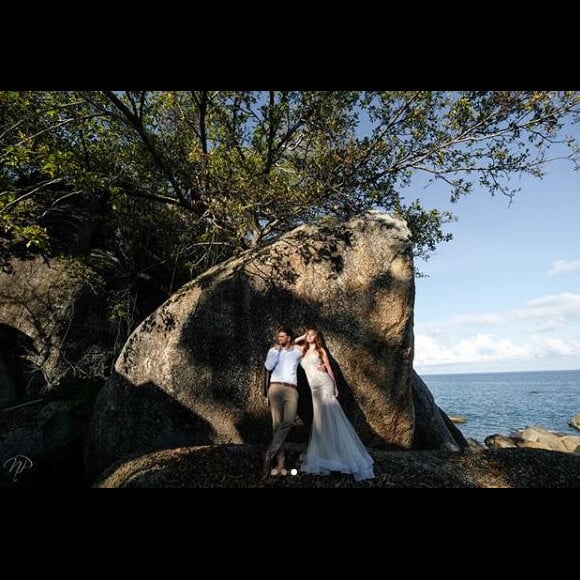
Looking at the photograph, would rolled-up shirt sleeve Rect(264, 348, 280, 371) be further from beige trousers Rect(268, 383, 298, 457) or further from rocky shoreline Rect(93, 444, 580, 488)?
rocky shoreline Rect(93, 444, 580, 488)

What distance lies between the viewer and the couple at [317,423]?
6438 millimetres

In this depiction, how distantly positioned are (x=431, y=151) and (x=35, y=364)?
1255cm

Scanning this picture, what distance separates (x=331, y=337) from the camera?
8422 millimetres

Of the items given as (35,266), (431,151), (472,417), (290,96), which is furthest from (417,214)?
(472,417)

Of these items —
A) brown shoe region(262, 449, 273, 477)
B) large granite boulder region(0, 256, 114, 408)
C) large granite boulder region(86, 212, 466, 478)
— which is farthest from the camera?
large granite boulder region(0, 256, 114, 408)

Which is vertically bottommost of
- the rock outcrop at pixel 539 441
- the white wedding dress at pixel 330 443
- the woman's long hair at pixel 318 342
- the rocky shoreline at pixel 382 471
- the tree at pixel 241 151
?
the rock outcrop at pixel 539 441

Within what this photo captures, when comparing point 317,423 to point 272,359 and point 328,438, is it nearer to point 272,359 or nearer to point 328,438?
point 328,438

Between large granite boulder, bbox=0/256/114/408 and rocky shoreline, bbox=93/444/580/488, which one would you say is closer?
rocky shoreline, bbox=93/444/580/488

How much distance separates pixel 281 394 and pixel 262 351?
186 centimetres

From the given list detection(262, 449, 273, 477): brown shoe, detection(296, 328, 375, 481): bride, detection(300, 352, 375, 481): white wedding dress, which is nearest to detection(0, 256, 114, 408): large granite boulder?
detection(262, 449, 273, 477): brown shoe

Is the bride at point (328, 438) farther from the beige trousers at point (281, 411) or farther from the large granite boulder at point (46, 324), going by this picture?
the large granite boulder at point (46, 324)

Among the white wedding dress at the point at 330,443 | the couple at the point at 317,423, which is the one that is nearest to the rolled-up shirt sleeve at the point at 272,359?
the couple at the point at 317,423

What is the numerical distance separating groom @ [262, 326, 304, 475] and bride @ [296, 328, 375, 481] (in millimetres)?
522

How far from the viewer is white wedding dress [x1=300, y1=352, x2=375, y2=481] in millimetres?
6422
